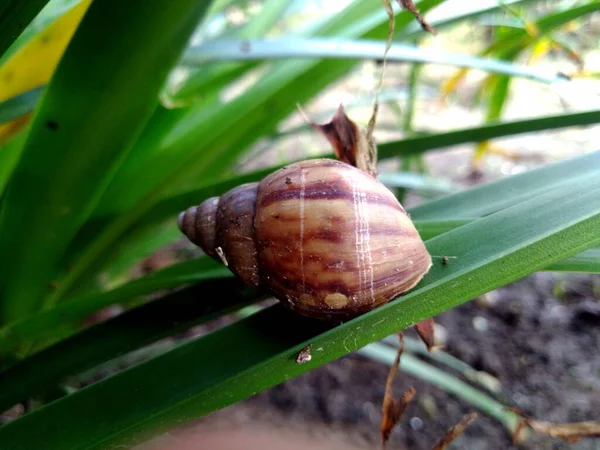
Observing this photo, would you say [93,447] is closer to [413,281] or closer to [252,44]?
[413,281]

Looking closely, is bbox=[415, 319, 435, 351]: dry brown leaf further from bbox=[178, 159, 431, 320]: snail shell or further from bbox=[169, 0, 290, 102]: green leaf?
bbox=[169, 0, 290, 102]: green leaf

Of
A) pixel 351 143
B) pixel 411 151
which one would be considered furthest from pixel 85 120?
pixel 411 151

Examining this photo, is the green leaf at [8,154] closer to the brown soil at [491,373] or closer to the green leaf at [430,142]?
the green leaf at [430,142]

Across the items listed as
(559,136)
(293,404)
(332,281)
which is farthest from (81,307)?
(559,136)

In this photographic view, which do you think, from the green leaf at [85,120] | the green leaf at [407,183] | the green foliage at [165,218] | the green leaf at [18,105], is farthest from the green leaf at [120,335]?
the green leaf at [407,183]

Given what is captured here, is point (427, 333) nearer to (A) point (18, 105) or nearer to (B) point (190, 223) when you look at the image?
(B) point (190, 223)

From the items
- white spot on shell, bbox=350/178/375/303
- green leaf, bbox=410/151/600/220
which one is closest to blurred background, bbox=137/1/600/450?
green leaf, bbox=410/151/600/220
